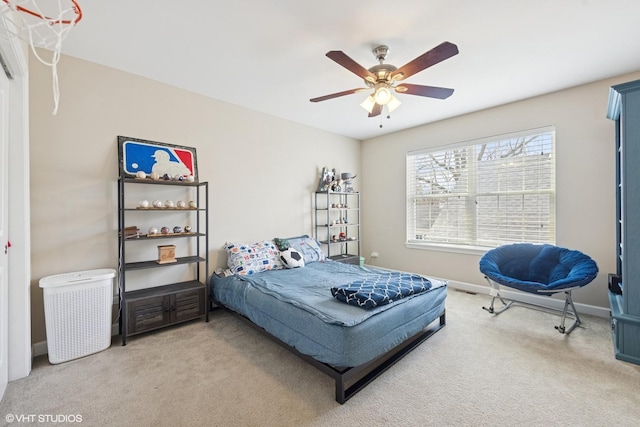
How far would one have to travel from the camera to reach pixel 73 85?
253cm

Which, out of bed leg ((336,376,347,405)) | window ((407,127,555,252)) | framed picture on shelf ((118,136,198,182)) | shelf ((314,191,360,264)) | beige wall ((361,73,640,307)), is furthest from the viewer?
shelf ((314,191,360,264))

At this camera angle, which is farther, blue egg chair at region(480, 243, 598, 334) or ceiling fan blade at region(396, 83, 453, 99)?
blue egg chair at region(480, 243, 598, 334)

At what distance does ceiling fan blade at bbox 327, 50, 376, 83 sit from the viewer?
190 centimetres

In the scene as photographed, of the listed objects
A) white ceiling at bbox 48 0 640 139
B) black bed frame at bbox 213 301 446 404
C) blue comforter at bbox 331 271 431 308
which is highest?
white ceiling at bbox 48 0 640 139

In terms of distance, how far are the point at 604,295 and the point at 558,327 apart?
0.83 metres

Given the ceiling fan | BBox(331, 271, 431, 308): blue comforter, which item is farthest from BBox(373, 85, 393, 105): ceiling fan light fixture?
BBox(331, 271, 431, 308): blue comforter

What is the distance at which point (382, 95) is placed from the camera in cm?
235

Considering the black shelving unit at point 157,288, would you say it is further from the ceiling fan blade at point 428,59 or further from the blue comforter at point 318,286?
the ceiling fan blade at point 428,59

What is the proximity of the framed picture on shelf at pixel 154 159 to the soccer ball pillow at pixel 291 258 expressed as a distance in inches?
54.9

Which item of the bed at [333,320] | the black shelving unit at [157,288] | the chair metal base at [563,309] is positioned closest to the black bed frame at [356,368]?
the bed at [333,320]

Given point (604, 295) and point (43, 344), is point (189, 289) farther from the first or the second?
point (604, 295)

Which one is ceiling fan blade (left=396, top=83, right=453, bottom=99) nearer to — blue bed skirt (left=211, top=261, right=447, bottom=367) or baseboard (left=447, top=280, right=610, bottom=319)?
blue bed skirt (left=211, top=261, right=447, bottom=367)

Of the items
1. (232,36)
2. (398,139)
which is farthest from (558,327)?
(232,36)

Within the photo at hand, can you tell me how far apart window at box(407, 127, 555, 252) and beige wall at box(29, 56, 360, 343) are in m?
2.31
